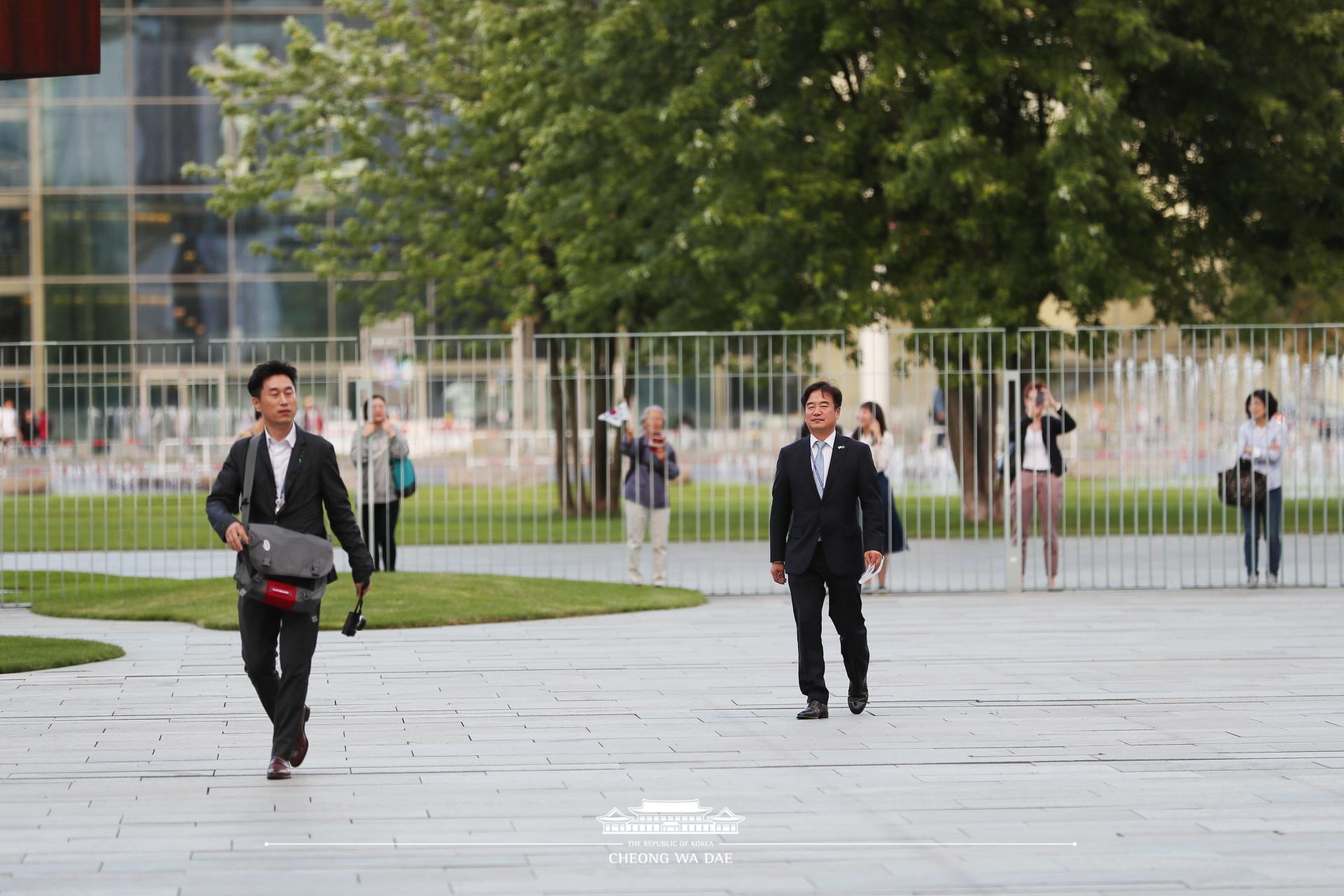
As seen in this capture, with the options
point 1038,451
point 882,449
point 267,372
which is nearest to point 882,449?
point 882,449

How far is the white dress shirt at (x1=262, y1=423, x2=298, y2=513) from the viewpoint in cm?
850

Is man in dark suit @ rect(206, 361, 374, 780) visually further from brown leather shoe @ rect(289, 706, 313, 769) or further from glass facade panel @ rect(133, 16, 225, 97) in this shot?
glass facade panel @ rect(133, 16, 225, 97)

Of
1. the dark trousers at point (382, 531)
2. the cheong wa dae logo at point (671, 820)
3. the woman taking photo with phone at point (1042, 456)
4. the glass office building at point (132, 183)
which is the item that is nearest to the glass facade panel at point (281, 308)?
the glass office building at point (132, 183)

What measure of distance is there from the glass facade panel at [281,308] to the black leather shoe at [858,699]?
130 feet

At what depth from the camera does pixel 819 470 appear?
1050 centimetres

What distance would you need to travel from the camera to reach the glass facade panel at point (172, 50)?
47625 millimetres

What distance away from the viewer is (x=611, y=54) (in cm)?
2667

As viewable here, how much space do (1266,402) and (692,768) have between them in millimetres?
10860

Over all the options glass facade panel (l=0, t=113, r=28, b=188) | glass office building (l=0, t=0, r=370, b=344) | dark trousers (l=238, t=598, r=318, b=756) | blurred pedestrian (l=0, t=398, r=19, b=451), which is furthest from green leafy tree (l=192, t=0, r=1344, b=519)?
glass facade panel (l=0, t=113, r=28, b=188)

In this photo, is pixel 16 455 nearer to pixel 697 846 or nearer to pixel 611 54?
pixel 611 54

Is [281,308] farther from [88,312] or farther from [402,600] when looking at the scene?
[402,600]

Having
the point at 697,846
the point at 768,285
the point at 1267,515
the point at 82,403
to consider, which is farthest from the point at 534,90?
the point at 697,846

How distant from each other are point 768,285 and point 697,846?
1878 centimetres

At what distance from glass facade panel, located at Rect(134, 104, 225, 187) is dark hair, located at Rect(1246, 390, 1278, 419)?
114 ft
